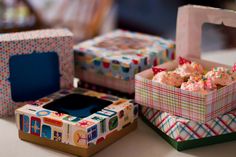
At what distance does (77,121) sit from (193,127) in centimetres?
28

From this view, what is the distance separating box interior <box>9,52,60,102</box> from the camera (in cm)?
126

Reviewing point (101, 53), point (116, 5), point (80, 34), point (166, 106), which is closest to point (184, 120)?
point (166, 106)

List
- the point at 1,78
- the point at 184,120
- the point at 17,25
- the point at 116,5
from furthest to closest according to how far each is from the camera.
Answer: the point at 116,5, the point at 17,25, the point at 1,78, the point at 184,120

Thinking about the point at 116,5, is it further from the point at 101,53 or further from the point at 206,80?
the point at 206,80

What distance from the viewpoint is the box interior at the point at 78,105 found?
1.12 meters

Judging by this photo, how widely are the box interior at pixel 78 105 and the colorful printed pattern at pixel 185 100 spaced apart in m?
0.11

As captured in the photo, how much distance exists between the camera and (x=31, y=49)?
4.12 ft

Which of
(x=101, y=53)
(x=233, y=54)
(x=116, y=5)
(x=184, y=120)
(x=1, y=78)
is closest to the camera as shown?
(x=184, y=120)

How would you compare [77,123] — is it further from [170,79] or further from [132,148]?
[170,79]

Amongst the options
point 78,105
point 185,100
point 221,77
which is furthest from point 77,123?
point 221,77

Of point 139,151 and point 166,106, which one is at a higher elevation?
point 166,106

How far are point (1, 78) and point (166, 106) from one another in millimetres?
474

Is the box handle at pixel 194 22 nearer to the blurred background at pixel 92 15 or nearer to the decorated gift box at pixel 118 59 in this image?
the decorated gift box at pixel 118 59

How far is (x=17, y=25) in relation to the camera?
12.0ft
